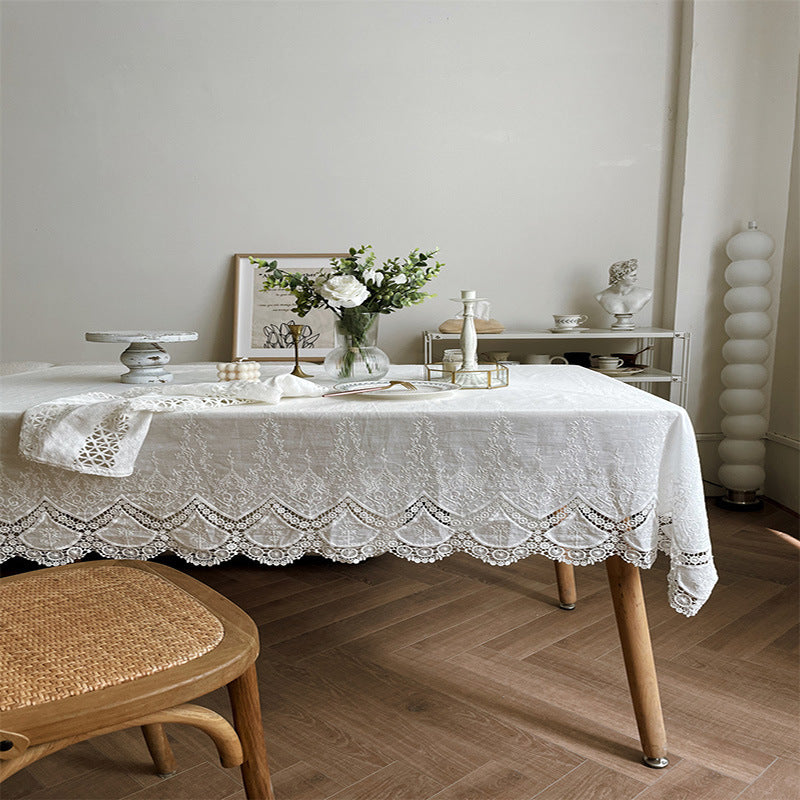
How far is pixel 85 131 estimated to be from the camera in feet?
13.2

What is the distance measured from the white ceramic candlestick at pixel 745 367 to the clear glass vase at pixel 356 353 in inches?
94.4

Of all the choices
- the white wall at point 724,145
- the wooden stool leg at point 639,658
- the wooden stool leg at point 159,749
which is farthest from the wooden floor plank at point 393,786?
the white wall at point 724,145

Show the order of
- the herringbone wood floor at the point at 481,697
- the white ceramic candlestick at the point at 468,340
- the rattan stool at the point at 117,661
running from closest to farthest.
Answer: the rattan stool at the point at 117,661 < the herringbone wood floor at the point at 481,697 < the white ceramic candlestick at the point at 468,340

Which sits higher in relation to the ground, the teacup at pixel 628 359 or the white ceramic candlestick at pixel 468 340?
the white ceramic candlestick at pixel 468 340

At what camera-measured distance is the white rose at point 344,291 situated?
1861 millimetres

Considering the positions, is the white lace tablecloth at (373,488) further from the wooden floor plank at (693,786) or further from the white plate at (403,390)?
the wooden floor plank at (693,786)

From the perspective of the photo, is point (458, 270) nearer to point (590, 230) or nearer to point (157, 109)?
point (590, 230)

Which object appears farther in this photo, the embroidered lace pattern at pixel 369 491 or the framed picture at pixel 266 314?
the framed picture at pixel 266 314

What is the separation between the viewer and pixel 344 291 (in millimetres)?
1859

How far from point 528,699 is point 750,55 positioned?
3386mm

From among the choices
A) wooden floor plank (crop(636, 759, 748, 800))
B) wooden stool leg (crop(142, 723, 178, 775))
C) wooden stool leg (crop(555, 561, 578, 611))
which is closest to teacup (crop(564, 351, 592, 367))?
wooden stool leg (crop(555, 561, 578, 611))

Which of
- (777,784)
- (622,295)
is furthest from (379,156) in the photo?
(777,784)

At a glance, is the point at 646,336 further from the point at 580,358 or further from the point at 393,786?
the point at 393,786

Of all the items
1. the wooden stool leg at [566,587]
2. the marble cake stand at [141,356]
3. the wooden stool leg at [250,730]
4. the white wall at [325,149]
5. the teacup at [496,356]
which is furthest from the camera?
the white wall at [325,149]
